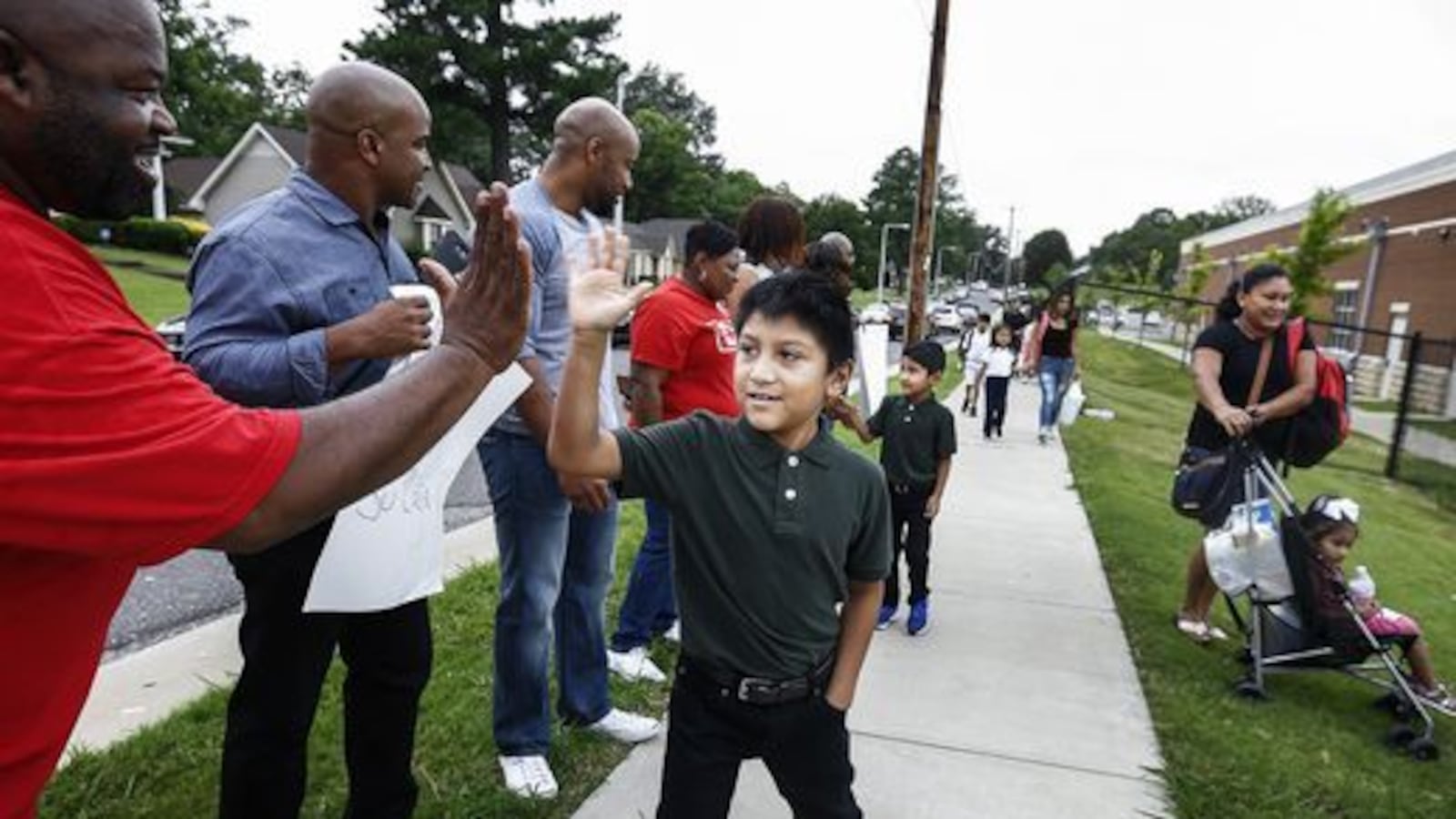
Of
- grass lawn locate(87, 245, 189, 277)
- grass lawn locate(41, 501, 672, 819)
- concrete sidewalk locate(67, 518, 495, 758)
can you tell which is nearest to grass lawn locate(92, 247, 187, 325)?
grass lawn locate(87, 245, 189, 277)

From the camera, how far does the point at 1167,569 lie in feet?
20.2

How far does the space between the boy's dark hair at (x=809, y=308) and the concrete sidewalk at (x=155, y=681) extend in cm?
264

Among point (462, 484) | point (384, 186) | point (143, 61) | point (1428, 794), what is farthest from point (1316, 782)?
point (462, 484)

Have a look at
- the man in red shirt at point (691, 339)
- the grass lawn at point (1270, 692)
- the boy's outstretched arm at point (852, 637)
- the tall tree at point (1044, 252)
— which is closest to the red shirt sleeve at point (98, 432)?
the boy's outstretched arm at point (852, 637)

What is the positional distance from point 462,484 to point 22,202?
6337 millimetres

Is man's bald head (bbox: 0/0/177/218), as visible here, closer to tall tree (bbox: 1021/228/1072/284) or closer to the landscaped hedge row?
the landscaped hedge row

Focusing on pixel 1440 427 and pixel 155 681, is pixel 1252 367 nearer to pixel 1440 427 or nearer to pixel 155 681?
pixel 155 681

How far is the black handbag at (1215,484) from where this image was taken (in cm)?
451

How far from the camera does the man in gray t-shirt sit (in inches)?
112

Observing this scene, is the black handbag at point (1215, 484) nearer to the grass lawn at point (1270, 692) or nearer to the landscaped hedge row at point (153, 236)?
the grass lawn at point (1270, 692)

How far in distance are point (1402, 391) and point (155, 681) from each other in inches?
561

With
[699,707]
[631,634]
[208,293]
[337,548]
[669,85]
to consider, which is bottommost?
[631,634]

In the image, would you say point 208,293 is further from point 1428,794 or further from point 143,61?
point 1428,794

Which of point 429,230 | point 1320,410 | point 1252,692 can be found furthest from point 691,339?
point 429,230
